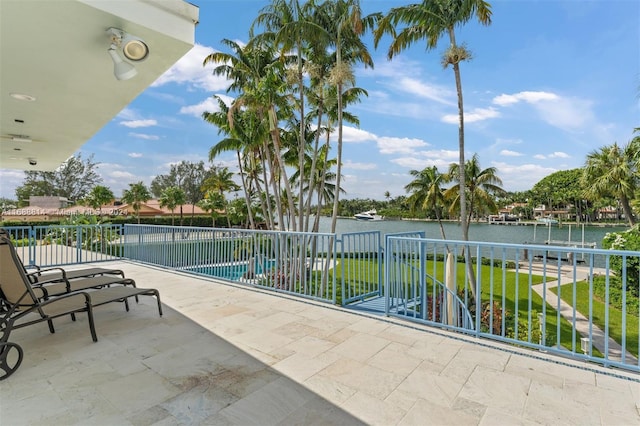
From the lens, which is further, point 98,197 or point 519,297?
point 98,197

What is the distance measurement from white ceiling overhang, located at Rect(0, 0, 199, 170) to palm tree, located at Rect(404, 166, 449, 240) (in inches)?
865

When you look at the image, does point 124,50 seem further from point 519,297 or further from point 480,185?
point 480,185

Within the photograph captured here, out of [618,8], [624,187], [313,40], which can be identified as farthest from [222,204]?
[624,187]

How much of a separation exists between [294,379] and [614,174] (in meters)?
27.3

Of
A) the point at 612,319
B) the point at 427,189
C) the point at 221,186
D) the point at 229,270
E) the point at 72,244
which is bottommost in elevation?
the point at 612,319

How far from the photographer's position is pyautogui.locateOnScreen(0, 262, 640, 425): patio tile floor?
202 cm

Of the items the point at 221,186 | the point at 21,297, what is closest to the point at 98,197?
the point at 221,186

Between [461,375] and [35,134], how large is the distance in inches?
329

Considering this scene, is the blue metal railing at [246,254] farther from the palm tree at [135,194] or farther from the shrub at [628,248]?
the palm tree at [135,194]

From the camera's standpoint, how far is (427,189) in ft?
80.6

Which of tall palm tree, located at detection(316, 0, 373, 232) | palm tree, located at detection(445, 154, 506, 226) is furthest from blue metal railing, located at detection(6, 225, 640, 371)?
palm tree, located at detection(445, 154, 506, 226)

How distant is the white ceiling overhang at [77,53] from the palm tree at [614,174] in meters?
25.0

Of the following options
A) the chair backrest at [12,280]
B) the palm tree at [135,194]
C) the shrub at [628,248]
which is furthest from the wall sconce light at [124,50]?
the palm tree at [135,194]

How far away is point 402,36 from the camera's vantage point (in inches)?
408
